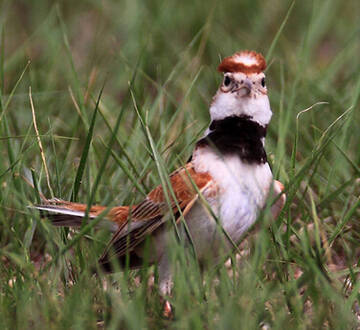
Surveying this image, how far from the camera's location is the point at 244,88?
370cm

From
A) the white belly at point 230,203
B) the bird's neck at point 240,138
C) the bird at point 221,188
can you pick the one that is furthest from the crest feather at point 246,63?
the white belly at point 230,203

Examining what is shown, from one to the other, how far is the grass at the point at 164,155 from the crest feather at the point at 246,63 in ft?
0.99

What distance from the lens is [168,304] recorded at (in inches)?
137

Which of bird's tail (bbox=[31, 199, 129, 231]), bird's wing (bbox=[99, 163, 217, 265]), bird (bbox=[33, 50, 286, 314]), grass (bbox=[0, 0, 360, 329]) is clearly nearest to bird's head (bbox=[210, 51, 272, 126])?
bird (bbox=[33, 50, 286, 314])

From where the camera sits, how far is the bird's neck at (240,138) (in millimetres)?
3688

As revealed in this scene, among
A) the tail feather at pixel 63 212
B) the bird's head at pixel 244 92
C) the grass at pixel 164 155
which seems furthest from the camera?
the tail feather at pixel 63 212

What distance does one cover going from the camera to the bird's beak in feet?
12.1

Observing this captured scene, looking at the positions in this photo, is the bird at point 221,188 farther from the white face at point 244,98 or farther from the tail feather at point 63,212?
the tail feather at point 63,212

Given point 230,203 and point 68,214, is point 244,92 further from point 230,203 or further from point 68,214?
point 68,214

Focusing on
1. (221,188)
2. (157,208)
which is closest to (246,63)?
(221,188)

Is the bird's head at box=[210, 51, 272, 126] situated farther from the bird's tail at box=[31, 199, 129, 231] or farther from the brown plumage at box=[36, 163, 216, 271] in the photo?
the bird's tail at box=[31, 199, 129, 231]

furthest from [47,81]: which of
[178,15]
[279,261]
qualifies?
[279,261]

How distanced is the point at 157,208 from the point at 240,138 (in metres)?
0.50

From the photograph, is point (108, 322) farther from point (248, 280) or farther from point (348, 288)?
point (348, 288)
